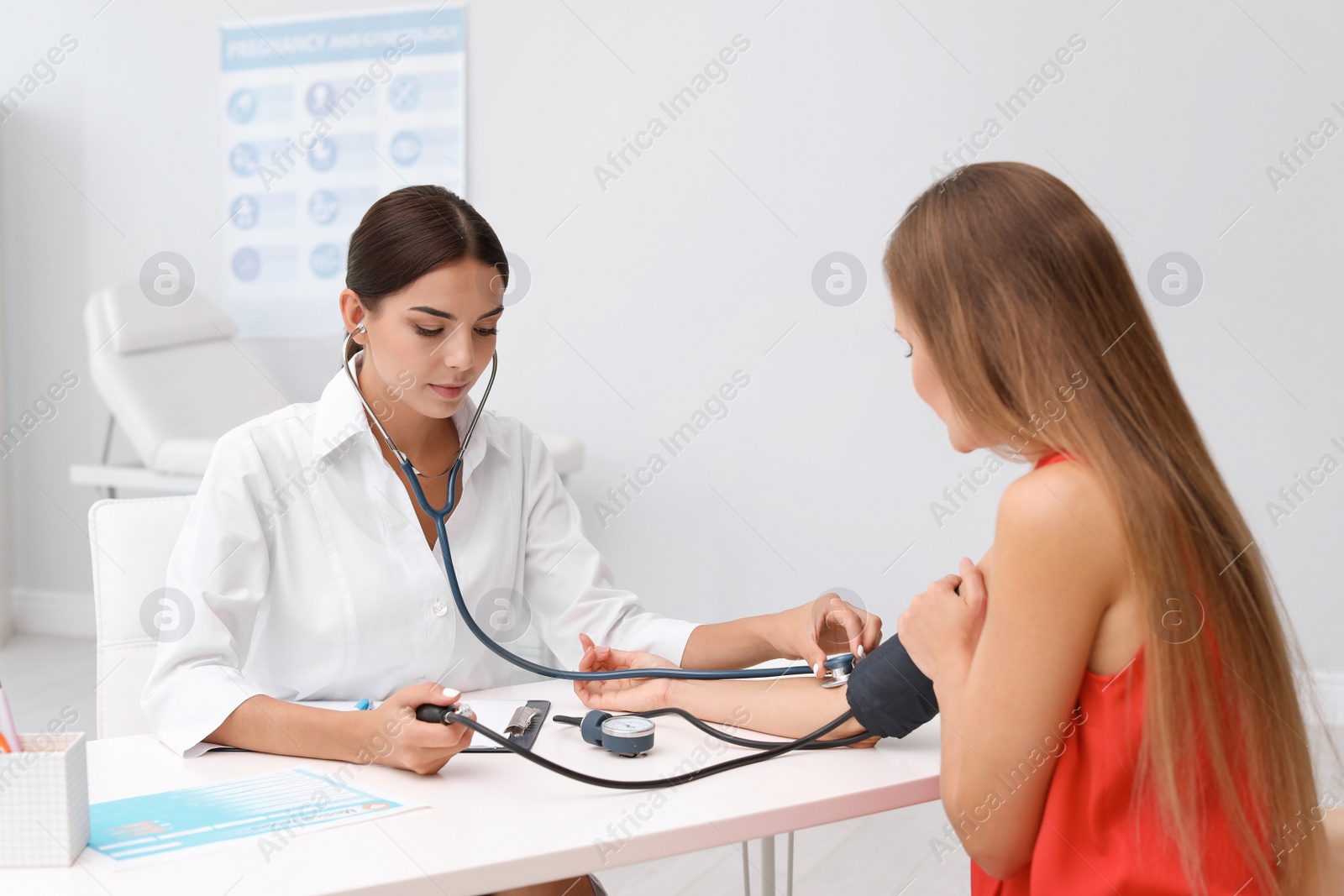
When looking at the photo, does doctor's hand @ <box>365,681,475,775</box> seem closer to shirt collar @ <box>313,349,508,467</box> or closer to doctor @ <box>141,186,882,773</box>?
doctor @ <box>141,186,882,773</box>

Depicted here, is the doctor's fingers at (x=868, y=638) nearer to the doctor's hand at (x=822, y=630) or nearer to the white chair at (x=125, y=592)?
the doctor's hand at (x=822, y=630)

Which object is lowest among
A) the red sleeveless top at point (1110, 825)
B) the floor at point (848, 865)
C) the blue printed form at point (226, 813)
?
the floor at point (848, 865)

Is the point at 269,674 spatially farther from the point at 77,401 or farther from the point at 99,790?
the point at 77,401

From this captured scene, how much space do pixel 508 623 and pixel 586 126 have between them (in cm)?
206

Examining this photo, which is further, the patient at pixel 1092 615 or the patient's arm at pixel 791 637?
the patient's arm at pixel 791 637

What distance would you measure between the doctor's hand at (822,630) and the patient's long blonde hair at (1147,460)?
34 centimetres

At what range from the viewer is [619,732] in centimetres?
98

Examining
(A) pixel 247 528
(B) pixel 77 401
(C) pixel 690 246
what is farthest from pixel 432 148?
(A) pixel 247 528

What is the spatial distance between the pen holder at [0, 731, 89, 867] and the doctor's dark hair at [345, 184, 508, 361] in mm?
729

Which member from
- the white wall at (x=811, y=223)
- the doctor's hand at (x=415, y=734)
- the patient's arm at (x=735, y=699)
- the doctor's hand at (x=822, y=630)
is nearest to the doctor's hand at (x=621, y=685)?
the patient's arm at (x=735, y=699)

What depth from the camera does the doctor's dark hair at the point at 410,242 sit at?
132cm

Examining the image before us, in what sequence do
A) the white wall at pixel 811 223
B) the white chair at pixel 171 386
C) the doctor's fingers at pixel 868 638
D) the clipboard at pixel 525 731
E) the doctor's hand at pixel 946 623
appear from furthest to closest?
the white chair at pixel 171 386
the white wall at pixel 811 223
the doctor's fingers at pixel 868 638
the clipboard at pixel 525 731
the doctor's hand at pixel 946 623

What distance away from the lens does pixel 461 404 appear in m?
1.46

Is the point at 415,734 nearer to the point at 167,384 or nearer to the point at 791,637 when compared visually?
the point at 791,637
